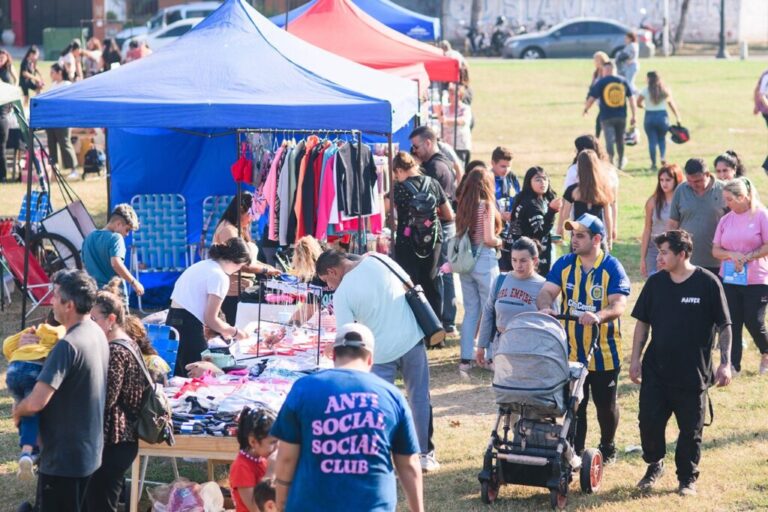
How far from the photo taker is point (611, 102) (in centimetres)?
1961

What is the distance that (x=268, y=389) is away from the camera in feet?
23.6

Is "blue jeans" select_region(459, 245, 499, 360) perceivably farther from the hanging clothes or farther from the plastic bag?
the plastic bag

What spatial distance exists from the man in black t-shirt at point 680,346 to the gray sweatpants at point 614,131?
13145mm

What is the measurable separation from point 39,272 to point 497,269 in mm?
4773

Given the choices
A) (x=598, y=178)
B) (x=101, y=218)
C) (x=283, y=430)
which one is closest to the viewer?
(x=283, y=430)

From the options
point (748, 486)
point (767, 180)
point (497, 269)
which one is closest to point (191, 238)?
point (497, 269)

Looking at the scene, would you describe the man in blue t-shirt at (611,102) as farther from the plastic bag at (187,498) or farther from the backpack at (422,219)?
the plastic bag at (187,498)

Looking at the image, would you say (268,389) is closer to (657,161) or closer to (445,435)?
(445,435)

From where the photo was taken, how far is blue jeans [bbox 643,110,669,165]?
65.4ft

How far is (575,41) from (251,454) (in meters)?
40.2

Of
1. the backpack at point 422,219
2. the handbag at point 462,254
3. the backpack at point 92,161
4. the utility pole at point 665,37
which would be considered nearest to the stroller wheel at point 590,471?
the handbag at point 462,254

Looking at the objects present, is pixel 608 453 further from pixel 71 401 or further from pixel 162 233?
pixel 162 233

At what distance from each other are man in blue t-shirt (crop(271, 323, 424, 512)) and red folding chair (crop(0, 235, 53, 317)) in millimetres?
7396

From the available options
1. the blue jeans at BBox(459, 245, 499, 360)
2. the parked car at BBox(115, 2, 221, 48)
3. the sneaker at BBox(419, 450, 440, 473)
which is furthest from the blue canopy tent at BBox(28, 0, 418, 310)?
the parked car at BBox(115, 2, 221, 48)
